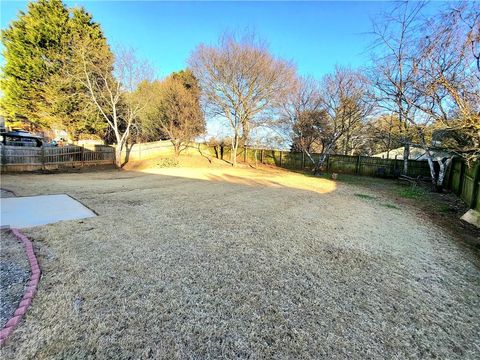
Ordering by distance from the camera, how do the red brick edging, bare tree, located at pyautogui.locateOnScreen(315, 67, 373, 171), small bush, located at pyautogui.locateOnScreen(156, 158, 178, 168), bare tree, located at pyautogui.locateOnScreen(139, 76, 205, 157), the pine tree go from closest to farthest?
1. the red brick edging
2. bare tree, located at pyautogui.locateOnScreen(315, 67, 373, 171)
3. the pine tree
4. small bush, located at pyautogui.locateOnScreen(156, 158, 178, 168)
5. bare tree, located at pyautogui.locateOnScreen(139, 76, 205, 157)

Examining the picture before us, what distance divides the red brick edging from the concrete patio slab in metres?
0.94

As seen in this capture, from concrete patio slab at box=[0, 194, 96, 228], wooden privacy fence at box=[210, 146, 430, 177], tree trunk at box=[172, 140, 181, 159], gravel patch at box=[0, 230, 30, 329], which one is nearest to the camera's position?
gravel patch at box=[0, 230, 30, 329]

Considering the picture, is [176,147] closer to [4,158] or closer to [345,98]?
[4,158]

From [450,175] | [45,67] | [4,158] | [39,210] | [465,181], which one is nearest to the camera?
[39,210]

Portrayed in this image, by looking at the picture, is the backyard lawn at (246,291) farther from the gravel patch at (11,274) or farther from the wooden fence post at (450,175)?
the wooden fence post at (450,175)

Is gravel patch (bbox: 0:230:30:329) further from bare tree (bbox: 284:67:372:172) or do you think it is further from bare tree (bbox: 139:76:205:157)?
bare tree (bbox: 139:76:205:157)

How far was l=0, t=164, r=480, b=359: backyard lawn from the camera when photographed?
5.46 feet

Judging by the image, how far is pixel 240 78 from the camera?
14.0m

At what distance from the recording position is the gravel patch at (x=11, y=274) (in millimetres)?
1887

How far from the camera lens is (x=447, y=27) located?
490 cm

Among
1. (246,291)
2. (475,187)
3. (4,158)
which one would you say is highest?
(4,158)

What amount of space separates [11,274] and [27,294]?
556mm

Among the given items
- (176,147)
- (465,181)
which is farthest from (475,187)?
(176,147)

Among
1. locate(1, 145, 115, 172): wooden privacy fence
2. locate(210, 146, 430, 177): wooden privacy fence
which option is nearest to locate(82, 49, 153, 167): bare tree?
locate(1, 145, 115, 172): wooden privacy fence
